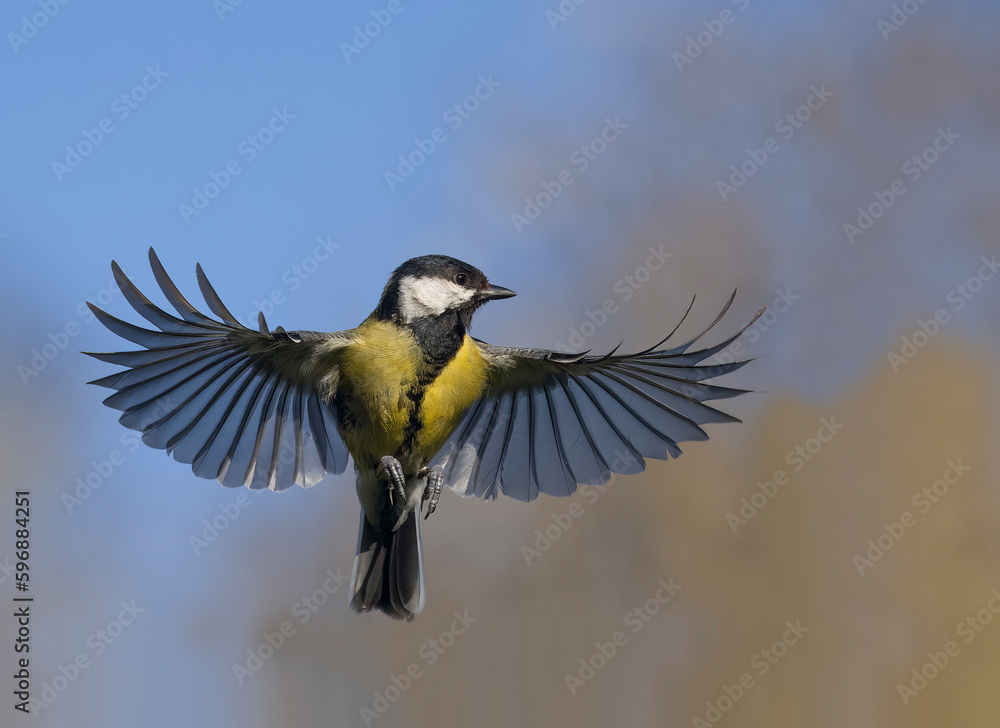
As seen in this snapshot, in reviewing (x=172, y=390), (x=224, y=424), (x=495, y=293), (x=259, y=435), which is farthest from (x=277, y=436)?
(x=495, y=293)

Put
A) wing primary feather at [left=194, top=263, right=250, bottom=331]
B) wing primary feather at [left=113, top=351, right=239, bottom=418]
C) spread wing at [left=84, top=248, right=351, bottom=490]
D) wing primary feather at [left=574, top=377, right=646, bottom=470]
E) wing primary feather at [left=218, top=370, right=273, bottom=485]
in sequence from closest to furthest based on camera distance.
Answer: wing primary feather at [left=194, top=263, right=250, bottom=331]
spread wing at [left=84, top=248, right=351, bottom=490]
wing primary feather at [left=113, top=351, right=239, bottom=418]
wing primary feather at [left=218, top=370, right=273, bottom=485]
wing primary feather at [left=574, top=377, right=646, bottom=470]

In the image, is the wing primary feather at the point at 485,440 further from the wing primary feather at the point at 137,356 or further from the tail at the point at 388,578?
the wing primary feather at the point at 137,356

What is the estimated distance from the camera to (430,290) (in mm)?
2439

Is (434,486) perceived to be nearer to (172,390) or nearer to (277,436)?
(277,436)

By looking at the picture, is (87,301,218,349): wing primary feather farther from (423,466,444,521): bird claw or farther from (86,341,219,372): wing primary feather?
(423,466,444,521): bird claw

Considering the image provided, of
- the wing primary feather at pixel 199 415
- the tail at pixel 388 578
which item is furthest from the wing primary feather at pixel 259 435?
the tail at pixel 388 578

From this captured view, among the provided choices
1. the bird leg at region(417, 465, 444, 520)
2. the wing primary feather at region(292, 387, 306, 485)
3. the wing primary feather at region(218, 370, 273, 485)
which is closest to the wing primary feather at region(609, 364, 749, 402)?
the bird leg at region(417, 465, 444, 520)

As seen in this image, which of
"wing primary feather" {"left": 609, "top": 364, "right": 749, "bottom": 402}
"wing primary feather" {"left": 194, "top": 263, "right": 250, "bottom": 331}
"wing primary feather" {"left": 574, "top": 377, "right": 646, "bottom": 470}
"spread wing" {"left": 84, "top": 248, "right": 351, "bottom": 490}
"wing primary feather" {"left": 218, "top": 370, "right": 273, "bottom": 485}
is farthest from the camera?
"wing primary feather" {"left": 574, "top": 377, "right": 646, "bottom": 470}

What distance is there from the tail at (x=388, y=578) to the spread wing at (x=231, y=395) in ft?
1.01

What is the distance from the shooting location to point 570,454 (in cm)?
307

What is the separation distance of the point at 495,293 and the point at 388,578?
106 centimetres

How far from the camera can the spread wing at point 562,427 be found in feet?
9.32

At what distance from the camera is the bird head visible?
2.42 metres

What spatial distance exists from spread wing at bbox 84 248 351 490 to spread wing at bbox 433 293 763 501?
0.48m
